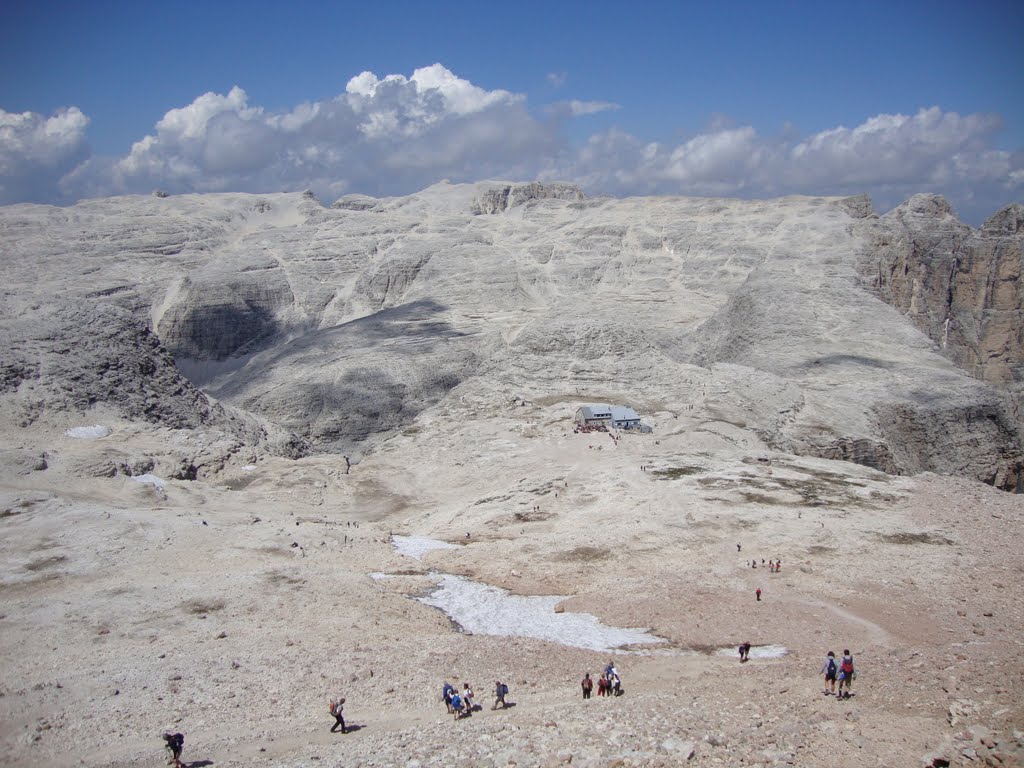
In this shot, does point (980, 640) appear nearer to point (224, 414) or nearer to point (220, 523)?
point (220, 523)

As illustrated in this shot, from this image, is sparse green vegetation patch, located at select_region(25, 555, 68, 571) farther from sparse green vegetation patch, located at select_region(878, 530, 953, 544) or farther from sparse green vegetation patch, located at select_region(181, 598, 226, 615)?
sparse green vegetation patch, located at select_region(878, 530, 953, 544)

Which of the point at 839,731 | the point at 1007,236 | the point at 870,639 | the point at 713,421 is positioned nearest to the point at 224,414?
the point at 713,421

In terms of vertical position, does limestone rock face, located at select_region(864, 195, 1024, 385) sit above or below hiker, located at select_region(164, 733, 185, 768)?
above

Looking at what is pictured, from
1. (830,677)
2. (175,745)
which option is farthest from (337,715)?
(830,677)

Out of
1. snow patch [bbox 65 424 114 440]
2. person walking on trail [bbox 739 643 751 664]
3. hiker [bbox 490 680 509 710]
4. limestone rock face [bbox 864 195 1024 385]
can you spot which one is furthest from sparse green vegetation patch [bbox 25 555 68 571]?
limestone rock face [bbox 864 195 1024 385]

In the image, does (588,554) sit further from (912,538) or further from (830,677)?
(830,677)

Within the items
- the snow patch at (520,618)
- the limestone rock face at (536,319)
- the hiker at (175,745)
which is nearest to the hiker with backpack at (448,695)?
the hiker at (175,745)
